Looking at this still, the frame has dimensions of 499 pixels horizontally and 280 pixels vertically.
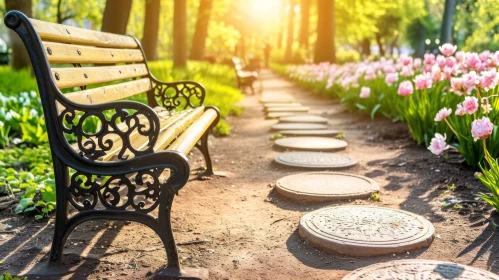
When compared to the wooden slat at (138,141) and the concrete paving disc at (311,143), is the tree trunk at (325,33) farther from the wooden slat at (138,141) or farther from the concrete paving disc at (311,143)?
the wooden slat at (138,141)

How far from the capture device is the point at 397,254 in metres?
2.86

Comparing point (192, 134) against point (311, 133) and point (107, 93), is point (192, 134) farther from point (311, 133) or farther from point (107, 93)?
point (311, 133)

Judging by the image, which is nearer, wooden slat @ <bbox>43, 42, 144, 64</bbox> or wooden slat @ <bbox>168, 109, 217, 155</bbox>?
Result: wooden slat @ <bbox>43, 42, 144, 64</bbox>

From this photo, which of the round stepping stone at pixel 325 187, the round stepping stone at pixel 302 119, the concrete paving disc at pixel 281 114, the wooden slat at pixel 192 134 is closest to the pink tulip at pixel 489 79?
the round stepping stone at pixel 325 187

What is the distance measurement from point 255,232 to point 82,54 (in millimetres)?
1601

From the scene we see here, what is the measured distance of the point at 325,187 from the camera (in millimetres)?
4176

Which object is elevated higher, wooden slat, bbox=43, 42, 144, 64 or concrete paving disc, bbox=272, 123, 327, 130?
wooden slat, bbox=43, 42, 144, 64

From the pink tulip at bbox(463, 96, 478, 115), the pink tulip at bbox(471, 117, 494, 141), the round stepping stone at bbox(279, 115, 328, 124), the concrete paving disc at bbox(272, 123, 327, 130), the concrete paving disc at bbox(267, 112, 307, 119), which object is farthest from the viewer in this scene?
the concrete paving disc at bbox(267, 112, 307, 119)

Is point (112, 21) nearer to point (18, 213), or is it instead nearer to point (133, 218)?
point (18, 213)

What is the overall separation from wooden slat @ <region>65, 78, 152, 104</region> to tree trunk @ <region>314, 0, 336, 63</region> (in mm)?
13473

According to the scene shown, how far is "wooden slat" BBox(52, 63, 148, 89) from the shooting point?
2.82 m

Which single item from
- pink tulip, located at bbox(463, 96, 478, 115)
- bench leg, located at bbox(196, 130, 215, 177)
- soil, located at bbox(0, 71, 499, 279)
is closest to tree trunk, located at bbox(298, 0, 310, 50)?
soil, located at bbox(0, 71, 499, 279)

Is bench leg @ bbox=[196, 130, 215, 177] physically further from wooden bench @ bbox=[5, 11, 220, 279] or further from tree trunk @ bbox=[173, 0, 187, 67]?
tree trunk @ bbox=[173, 0, 187, 67]

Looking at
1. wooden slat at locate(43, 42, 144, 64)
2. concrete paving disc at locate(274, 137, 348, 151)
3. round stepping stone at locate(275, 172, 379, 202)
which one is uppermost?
wooden slat at locate(43, 42, 144, 64)
